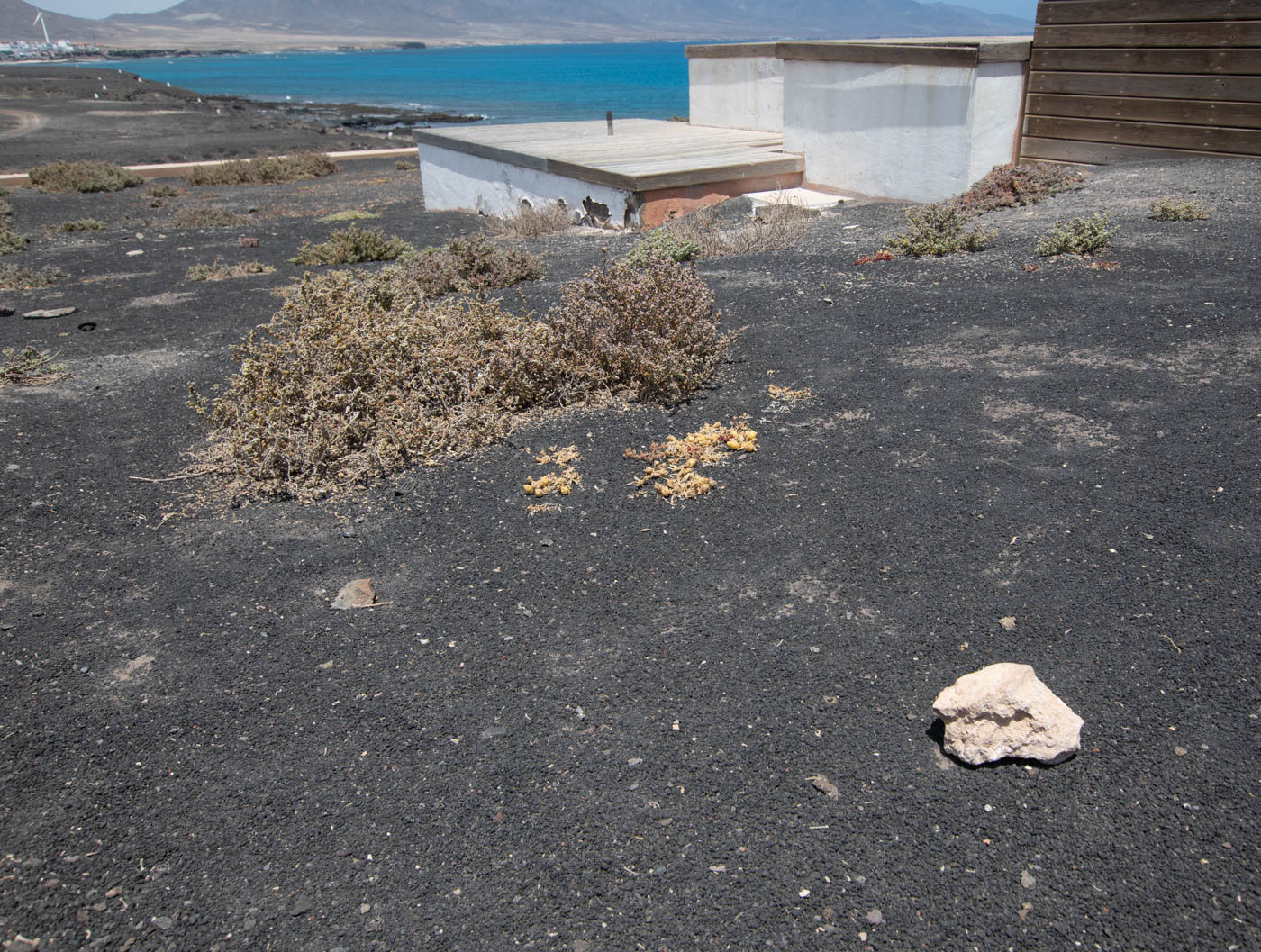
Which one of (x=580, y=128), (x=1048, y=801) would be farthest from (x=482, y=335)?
(x=580, y=128)

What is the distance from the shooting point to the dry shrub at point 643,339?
5.48m

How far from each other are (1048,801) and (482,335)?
15.5 ft

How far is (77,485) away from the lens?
4.98 metres

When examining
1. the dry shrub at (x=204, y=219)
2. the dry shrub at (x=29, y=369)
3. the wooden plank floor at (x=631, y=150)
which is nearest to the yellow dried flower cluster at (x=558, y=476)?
the dry shrub at (x=29, y=369)

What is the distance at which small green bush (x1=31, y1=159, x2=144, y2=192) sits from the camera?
19.5 m

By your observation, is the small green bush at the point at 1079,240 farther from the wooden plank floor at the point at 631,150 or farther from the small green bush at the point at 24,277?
the small green bush at the point at 24,277

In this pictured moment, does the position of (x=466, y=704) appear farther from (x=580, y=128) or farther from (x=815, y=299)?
(x=580, y=128)

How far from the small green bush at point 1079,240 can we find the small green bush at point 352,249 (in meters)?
7.46

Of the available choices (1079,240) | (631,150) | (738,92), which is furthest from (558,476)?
(738,92)

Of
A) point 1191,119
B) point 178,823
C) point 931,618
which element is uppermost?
point 1191,119

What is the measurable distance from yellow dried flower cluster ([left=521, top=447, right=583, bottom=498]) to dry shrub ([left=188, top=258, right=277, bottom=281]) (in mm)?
7644

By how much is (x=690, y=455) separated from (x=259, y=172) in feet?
70.5

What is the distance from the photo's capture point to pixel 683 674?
327 centimetres

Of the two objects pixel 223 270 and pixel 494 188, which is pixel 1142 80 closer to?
pixel 494 188
